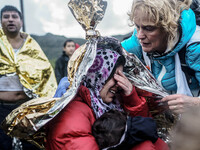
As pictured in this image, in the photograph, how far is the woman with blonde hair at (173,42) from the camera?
6.66ft

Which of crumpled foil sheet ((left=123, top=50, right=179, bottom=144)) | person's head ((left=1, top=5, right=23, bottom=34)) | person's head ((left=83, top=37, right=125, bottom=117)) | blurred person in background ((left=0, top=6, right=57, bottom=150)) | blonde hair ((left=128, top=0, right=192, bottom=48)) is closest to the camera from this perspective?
person's head ((left=83, top=37, right=125, bottom=117))

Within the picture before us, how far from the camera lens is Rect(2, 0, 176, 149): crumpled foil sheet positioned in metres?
1.59

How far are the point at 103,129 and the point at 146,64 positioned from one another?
1.02 metres

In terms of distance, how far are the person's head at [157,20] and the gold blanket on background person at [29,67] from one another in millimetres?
1701

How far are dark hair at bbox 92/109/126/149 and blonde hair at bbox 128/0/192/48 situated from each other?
807 mm

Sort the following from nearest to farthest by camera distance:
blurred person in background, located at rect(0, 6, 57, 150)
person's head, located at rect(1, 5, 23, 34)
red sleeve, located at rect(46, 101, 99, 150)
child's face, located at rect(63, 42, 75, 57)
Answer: red sleeve, located at rect(46, 101, 99, 150) < blurred person in background, located at rect(0, 6, 57, 150) < person's head, located at rect(1, 5, 23, 34) < child's face, located at rect(63, 42, 75, 57)

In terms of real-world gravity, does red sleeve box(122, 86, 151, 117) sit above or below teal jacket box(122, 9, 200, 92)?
below


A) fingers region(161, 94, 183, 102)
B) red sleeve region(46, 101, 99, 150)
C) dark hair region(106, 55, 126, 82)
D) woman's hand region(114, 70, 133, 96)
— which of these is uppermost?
dark hair region(106, 55, 126, 82)

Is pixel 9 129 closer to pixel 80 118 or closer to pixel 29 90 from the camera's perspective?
pixel 80 118

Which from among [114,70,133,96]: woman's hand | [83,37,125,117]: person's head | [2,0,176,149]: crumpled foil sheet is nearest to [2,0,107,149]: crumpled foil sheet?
[2,0,176,149]: crumpled foil sheet

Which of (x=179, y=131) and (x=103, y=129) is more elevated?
(x=179, y=131)

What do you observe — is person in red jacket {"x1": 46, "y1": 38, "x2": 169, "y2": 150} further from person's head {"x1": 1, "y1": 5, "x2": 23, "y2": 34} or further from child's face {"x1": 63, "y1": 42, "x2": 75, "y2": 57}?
child's face {"x1": 63, "y1": 42, "x2": 75, "y2": 57}

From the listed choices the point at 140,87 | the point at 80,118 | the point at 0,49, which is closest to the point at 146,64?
the point at 140,87

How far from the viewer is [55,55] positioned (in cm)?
732
